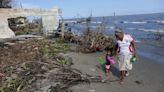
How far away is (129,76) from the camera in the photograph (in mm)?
11148

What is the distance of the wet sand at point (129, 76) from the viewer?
9.57 m

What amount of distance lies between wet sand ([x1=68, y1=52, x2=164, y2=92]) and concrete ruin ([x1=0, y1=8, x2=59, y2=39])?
22.6ft

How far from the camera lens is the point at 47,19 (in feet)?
78.1

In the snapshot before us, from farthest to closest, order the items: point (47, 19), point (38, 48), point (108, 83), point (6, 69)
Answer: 1. point (47, 19)
2. point (38, 48)
3. point (6, 69)
4. point (108, 83)

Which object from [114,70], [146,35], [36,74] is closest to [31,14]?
[114,70]

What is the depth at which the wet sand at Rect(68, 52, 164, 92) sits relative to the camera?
957 cm

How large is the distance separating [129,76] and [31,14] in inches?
523

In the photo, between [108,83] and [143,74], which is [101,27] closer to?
[143,74]

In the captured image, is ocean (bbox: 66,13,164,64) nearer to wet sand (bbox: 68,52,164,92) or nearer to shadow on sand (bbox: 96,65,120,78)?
wet sand (bbox: 68,52,164,92)

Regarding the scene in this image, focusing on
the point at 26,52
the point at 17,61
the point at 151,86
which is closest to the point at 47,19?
the point at 26,52

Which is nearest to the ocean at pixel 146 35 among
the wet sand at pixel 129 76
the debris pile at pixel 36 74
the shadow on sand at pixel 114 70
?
the wet sand at pixel 129 76

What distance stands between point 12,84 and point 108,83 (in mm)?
3375

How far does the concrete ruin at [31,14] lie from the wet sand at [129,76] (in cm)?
688

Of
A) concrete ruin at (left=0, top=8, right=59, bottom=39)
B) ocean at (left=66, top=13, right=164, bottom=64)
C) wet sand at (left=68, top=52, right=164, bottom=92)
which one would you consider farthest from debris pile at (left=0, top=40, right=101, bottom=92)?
concrete ruin at (left=0, top=8, right=59, bottom=39)
